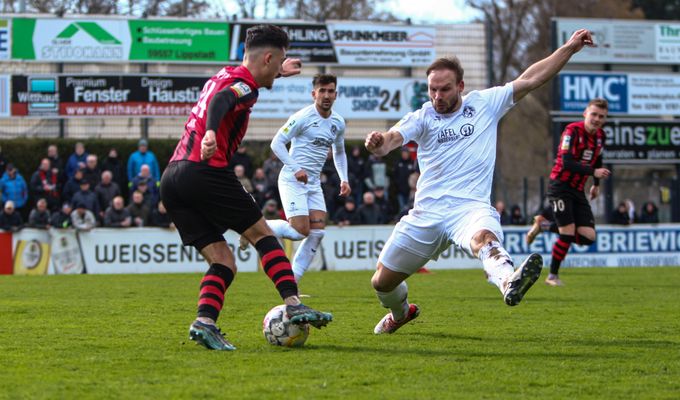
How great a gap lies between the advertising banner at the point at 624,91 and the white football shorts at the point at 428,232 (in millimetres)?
18753

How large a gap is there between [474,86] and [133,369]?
22.4m

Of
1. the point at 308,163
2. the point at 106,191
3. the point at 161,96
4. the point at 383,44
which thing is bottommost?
the point at 106,191

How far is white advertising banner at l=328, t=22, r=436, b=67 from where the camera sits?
27.1 m

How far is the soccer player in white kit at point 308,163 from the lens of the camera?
12.0 m

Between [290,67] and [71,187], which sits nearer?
[290,67]

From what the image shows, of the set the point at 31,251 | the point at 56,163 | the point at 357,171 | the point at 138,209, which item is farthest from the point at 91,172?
the point at 357,171

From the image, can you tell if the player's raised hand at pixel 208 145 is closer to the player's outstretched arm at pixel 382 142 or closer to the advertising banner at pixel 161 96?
the player's outstretched arm at pixel 382 142

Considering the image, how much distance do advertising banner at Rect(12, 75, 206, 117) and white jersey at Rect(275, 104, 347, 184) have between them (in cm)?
1371

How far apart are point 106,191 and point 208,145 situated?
15.2 m

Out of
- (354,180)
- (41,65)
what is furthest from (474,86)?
(41,65)

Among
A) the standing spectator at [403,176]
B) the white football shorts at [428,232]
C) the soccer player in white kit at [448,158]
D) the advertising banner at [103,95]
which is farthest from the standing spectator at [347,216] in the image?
the white football shorts at [428,232]

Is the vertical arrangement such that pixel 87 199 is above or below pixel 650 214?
above

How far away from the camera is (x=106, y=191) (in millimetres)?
21234

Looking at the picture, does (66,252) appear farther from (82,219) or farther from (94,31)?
(94,31)
